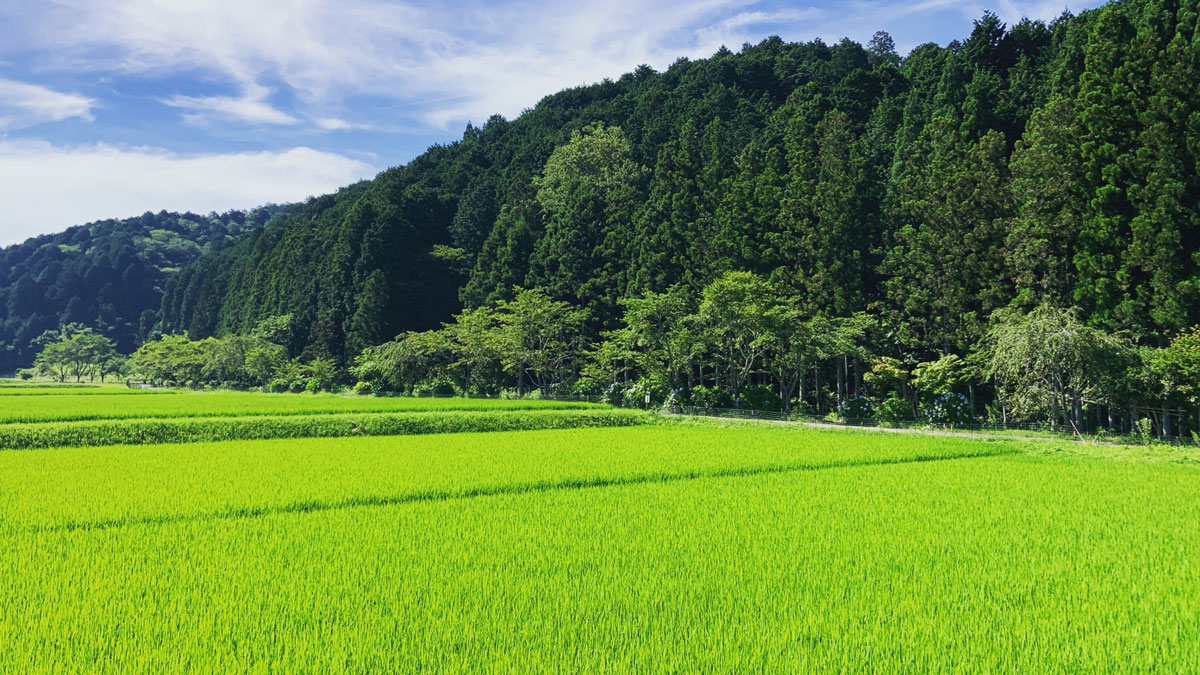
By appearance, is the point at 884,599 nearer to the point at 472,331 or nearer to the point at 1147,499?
the point at 1147,499

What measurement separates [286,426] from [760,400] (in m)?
19.4

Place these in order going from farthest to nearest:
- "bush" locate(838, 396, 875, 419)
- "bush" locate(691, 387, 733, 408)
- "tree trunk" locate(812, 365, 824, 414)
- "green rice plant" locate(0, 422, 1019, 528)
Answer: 1. "bush" locate(691, 387, 733, 408)
2. "tree trunk" locate(812, 365, 824, 414)
3. "bush" locate(838, 396, 875, 419)
4. "green rice plant" locate(0, 422, 1019, 528)

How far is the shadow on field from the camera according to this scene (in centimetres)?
931

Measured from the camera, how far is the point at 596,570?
692 cm

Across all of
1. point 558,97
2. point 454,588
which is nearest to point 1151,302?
point 454,588

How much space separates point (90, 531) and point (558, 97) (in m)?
74.9

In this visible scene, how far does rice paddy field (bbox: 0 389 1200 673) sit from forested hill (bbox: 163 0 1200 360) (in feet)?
46.9

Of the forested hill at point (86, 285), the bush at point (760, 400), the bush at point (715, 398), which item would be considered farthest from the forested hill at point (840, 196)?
the forested hill at point (86, 285)

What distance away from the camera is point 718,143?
4366 cm

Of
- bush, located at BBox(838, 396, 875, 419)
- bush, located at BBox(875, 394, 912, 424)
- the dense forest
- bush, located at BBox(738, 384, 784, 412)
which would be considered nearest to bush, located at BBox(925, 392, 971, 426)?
the dense forest

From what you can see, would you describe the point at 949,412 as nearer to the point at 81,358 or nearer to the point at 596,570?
the point at 596,570

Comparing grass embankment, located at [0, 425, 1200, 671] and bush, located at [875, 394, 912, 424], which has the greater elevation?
bush, located at [875, 394, 912, 424]

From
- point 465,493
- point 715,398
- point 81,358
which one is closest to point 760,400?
Result: point 715,398

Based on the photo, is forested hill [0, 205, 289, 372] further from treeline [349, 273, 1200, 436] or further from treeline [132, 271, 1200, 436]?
treeline [349, 273, 1200, 436]
